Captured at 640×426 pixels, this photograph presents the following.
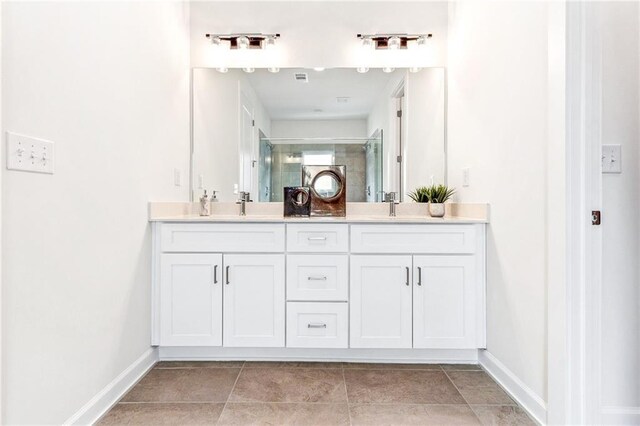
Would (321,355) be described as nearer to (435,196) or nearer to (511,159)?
(435,196)

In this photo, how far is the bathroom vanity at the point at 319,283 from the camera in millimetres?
2047

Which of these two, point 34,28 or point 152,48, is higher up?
point 152,48

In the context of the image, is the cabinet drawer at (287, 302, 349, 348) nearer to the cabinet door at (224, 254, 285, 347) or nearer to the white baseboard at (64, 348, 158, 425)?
the cabinet door at (224, 254, 285, 347)

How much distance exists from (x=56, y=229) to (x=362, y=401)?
4.79 feet

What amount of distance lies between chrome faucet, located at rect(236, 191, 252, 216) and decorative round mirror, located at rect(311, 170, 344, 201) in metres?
0.47

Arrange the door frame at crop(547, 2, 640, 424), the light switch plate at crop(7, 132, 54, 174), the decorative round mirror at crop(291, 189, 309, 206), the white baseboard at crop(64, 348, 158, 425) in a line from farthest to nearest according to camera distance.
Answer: the decorative round mirror at crop(291, 189, 309, 206) → the white baseboard at crop(64, 348, 158, 425) → the door frame at crop(547, 2, 640, 424) → the light switch plate at crop(7, 132, 54, 174)

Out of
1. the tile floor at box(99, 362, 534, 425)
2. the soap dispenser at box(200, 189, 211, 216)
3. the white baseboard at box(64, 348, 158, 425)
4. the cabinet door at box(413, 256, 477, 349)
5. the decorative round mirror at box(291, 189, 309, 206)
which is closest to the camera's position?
the white baseboard at box(64, 348, 158, 425)

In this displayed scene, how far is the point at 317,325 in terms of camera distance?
2059mm

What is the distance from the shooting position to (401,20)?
8.49ft

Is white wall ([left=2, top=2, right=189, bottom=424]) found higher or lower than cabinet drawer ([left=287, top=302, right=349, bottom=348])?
higher

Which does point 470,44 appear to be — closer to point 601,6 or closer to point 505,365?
point 601,6

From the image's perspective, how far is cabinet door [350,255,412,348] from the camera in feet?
6.72

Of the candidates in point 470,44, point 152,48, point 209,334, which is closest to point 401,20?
point 470,44

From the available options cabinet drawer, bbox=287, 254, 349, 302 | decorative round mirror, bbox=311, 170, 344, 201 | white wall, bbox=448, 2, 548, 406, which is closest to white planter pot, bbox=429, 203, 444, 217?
white wall, bbox=448, 2, 548, 406
